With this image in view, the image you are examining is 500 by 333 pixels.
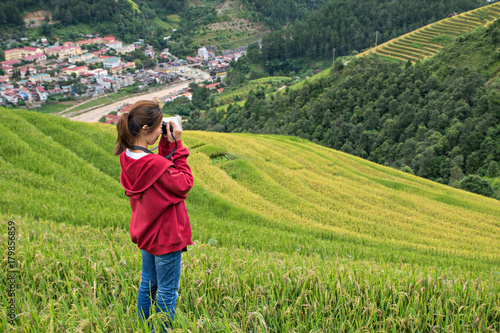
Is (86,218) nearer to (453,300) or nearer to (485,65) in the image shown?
(453,300)

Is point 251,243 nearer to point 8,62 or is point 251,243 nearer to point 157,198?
point 157,198

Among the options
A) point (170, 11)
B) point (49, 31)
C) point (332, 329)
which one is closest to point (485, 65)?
point (332, 329)

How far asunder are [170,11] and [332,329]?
14044 cm

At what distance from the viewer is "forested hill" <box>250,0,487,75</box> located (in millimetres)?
86625

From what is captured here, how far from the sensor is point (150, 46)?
100m

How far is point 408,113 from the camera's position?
35281 mm

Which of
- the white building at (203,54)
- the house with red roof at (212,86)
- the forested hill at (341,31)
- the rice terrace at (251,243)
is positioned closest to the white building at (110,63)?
the house with red roof at (212,86)

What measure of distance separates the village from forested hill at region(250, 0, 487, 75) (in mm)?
15910

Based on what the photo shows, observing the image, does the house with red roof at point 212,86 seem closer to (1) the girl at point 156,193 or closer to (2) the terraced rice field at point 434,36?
(2) the terraced rice field at point 434,36

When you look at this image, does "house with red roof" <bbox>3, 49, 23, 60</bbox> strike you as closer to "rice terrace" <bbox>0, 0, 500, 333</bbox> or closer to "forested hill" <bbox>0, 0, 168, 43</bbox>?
"forested hill" <bbox>0, 0, 168, 43</bbox>

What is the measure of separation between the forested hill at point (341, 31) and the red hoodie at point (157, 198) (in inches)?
3398

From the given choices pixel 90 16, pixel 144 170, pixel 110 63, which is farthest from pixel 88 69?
pixel 144 170

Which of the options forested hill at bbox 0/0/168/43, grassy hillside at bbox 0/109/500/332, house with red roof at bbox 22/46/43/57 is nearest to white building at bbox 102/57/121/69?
house with red roof at bbox 22/46/43/57

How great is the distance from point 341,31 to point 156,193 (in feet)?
314
